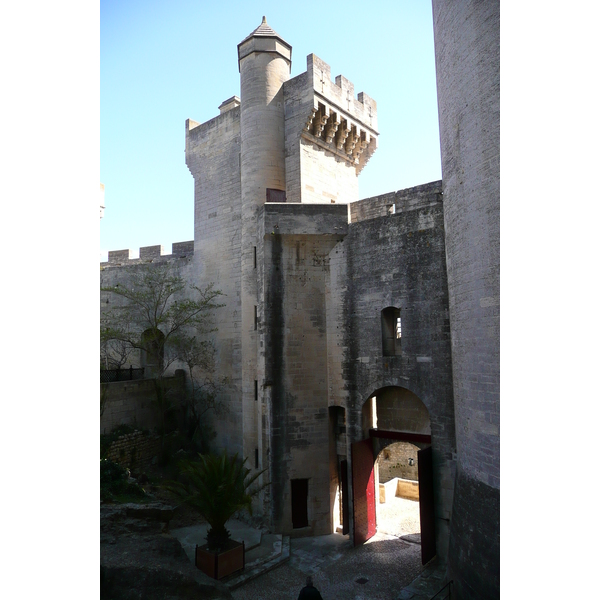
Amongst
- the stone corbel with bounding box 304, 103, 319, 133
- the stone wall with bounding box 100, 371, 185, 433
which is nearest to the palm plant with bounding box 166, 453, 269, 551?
the stone wall with bounding box 100, 371, 185, 433

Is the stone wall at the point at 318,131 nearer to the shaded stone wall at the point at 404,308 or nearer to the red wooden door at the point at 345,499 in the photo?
the shaded stone wall at the point at 404,308

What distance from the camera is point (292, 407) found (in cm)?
1198

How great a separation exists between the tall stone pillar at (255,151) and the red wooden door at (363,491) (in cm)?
355

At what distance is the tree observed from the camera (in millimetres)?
16828

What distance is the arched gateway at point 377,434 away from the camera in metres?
11.3

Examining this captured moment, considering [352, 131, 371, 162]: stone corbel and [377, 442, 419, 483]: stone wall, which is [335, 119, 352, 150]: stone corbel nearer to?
[352, 131, 371, 162]: stone corbel

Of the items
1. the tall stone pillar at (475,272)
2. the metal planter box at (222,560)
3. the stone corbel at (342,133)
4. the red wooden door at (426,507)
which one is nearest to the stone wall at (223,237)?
the stone corbel at (342,133)

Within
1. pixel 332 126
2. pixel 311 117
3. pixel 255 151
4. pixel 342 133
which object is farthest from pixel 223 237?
pixel 342 133

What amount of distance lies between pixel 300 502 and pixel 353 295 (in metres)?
5.70

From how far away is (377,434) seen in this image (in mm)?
11617

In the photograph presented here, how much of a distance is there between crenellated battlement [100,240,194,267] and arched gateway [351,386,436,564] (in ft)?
34.2

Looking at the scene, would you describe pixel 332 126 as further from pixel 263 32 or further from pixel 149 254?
pixel 149 254
